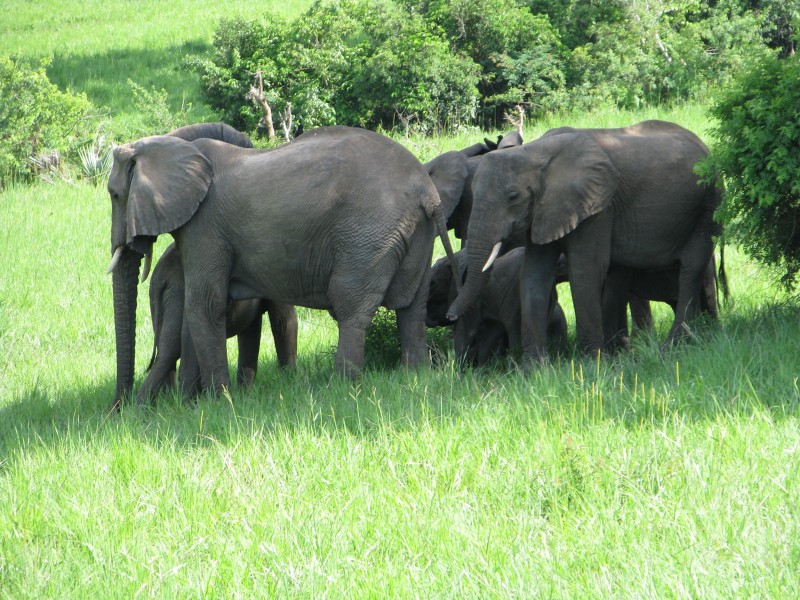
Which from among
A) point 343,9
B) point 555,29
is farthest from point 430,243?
point 343,9

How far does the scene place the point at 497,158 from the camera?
8.59 meters

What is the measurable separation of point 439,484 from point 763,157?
11.3ft

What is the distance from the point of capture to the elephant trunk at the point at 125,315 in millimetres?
9125

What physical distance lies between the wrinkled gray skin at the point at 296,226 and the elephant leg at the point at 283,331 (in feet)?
3.32

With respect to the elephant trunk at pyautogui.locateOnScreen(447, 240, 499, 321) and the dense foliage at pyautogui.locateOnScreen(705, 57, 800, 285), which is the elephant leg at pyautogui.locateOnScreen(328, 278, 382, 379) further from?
the dense foliage at pyautogui.locateOnScreen(705, 57, 800, 285)

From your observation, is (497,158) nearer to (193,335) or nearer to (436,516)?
(193,335)

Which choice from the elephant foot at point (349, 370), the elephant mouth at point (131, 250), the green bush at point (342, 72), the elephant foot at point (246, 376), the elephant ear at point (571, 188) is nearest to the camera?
the elephant foot at point (349, 370)

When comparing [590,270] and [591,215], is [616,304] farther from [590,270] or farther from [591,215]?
[591,215]

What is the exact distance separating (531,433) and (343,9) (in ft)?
82.1

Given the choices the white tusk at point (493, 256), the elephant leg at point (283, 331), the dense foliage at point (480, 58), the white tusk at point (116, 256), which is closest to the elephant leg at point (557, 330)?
the white tusk at point (493, 256)

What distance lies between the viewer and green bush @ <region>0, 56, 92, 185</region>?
24.3 metres

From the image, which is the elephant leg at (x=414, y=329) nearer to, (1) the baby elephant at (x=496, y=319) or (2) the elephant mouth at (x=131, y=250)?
(1) the baby elephant at (x=496, y=319)

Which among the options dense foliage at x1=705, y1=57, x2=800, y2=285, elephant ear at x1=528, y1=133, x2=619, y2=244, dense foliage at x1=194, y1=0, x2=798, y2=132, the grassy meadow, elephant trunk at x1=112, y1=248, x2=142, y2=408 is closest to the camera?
the grassy meadow

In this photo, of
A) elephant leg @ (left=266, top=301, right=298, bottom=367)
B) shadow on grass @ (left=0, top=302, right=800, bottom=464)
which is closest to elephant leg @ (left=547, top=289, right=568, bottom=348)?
shadow on grass @ (left=0, top=302, right=800, bottom=464)
